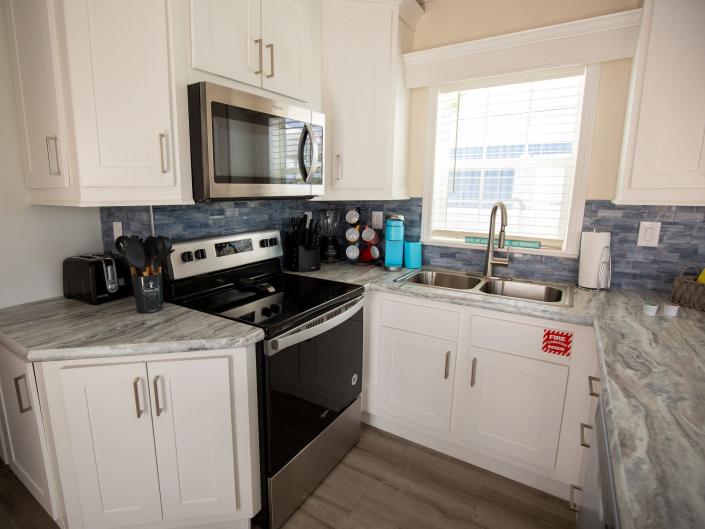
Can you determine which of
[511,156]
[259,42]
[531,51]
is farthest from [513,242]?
[259,42]

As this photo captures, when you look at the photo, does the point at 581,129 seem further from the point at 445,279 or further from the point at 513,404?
the point at 513,404

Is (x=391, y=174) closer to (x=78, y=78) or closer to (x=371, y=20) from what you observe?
(x=371, y=20)

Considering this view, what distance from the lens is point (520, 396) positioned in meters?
1.78

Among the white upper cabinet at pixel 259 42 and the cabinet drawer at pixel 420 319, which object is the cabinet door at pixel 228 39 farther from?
the cabinet drawer at pixel 420 319

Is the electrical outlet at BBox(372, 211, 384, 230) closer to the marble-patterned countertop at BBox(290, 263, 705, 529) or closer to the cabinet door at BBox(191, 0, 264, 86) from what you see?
the marble-patterned countertop at BBox(290, 263, 705, 529)

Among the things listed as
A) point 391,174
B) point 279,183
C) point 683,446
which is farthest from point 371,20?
point 683,446

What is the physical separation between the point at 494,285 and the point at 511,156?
0.74 meters

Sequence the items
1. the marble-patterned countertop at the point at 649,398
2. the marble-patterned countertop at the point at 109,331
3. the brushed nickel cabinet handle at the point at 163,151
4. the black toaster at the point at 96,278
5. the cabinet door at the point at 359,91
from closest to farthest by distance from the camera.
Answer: the marble-patterned countertop at the point at 649,398, the marble-patterned countertop at the point at 109,331, the brushed nickel cabinet handle at the point at 163,151, the black toaster at the point at 96,278, the cabinet door at the point at 359,91

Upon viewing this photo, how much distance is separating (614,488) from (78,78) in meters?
1.80

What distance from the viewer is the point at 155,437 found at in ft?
4.42

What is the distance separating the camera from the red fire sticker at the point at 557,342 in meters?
1.63

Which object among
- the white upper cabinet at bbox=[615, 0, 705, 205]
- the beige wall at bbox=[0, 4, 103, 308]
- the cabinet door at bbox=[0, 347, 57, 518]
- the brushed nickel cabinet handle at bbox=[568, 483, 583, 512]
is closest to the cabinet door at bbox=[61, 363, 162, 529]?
the cabinet door at bbox=[0, 347, 57, 518]

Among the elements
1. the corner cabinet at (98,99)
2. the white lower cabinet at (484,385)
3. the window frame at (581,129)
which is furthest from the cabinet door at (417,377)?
the corner cabinet at (98,99)

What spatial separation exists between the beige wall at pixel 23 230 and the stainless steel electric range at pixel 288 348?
19.1 inches
